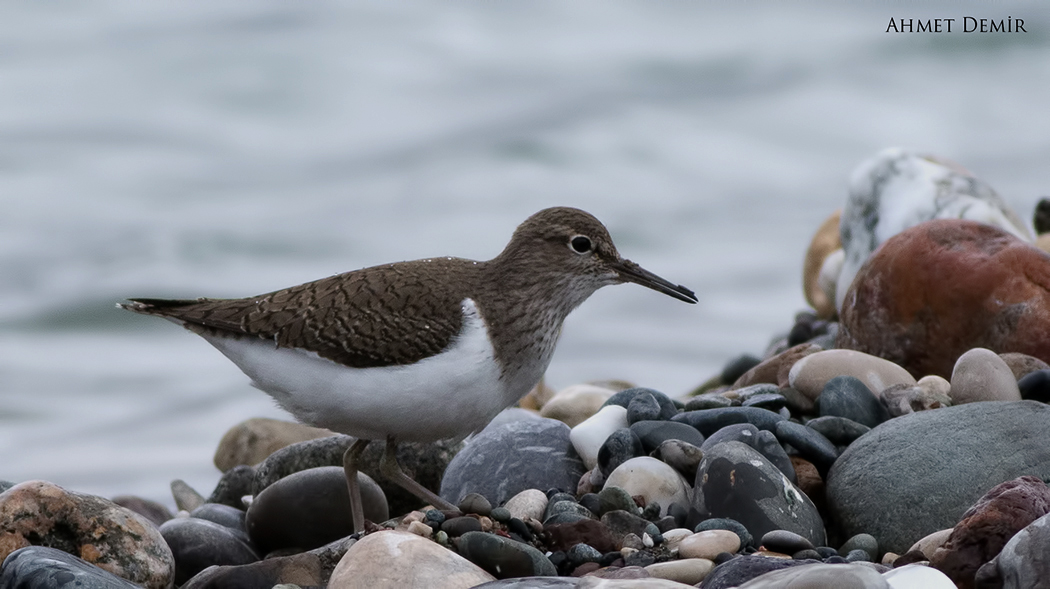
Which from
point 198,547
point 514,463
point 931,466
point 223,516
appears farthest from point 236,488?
point 931,466

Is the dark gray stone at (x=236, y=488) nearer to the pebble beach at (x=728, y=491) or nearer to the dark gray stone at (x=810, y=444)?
the pebble beach at (x=728, y=491)

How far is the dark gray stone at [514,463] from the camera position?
655 centimetres

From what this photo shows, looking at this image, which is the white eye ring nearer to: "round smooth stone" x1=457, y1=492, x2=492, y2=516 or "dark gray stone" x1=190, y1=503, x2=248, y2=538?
"round smooth stone" x1=457, y1=492, x2=492, y2=516

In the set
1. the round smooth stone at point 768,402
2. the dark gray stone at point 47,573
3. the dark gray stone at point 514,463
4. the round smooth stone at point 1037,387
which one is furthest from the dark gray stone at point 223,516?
the round smooth stone at point 1037,387

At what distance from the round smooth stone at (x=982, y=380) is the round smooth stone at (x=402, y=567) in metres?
3.14

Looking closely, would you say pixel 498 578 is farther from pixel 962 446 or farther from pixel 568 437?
pixel 962 446

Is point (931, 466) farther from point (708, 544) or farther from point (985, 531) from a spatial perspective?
point (708, 544)

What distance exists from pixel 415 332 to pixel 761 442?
1858mm

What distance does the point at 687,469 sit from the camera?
6.04 m

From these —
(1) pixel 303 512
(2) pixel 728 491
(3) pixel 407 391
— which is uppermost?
(3) pixel 407 391

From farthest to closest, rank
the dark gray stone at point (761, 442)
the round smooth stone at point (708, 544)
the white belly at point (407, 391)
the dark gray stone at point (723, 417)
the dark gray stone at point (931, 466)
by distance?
the dark gray stone at point (723, 417), the dark gray stone at point (761, 442), the white belly at point (407, 391), the dark gray stone at point (931, 466), the round smooth stone at point (708, 544)

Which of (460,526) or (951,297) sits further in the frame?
(951,297)

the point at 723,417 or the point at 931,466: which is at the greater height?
the point at 723,417

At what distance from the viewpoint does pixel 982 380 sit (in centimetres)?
656
